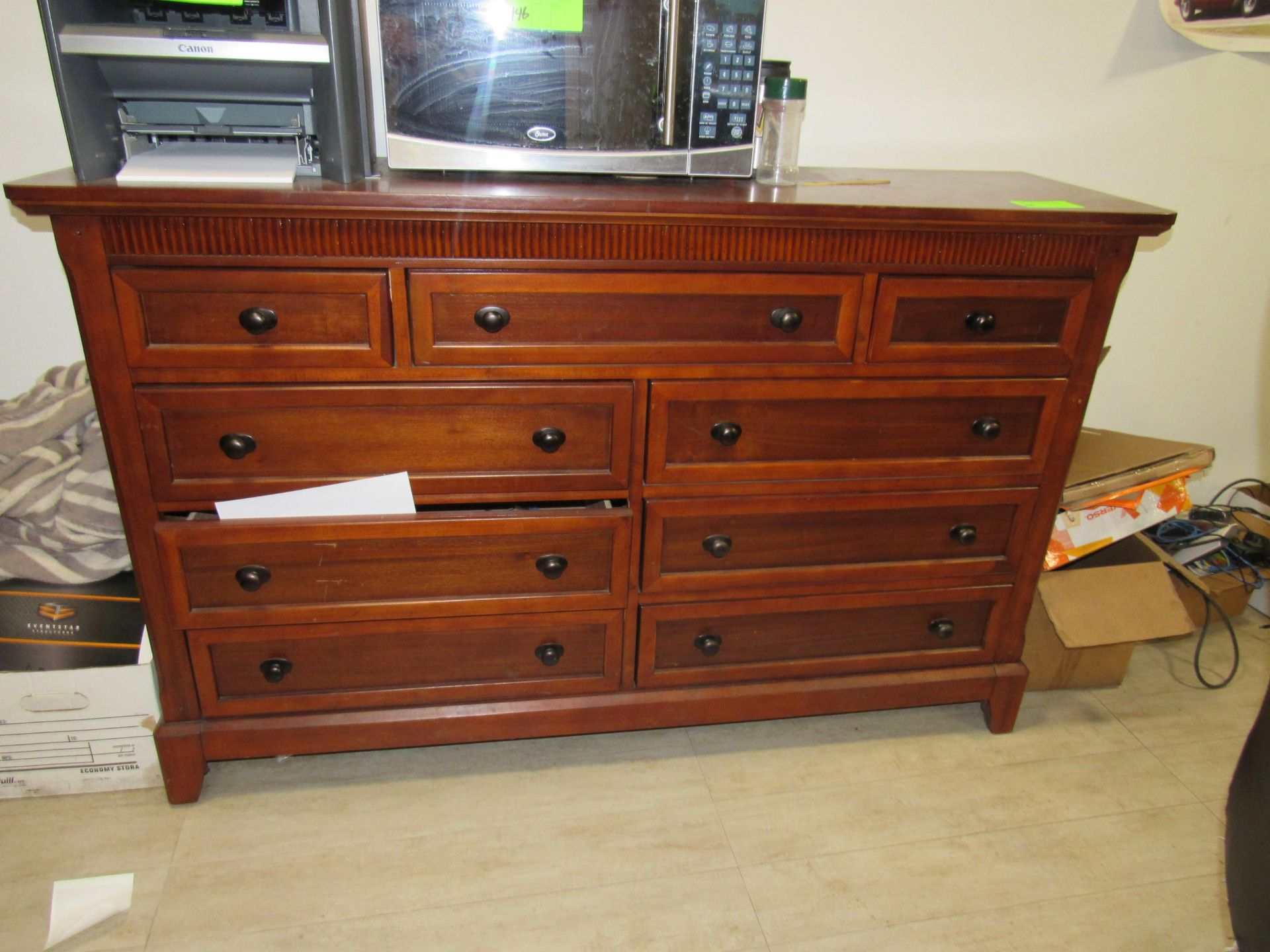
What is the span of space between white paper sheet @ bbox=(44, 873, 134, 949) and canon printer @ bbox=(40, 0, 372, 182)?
0.98 meters

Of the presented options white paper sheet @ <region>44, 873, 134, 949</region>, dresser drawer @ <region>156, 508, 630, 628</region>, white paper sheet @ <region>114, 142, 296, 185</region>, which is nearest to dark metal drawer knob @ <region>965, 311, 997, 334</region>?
dresser drawer @ <region>156, 508, 630, 628</region>

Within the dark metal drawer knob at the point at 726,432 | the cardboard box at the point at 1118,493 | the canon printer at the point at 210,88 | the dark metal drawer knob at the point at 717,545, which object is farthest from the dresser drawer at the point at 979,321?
the canon printer at the point at 210,88

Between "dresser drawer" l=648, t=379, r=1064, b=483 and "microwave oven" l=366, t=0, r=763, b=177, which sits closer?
"microwave oven" l=366, t=0, r=763, b=177

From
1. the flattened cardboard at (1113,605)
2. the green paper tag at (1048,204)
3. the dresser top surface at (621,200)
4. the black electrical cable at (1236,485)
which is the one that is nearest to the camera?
the dresser top surface at (621,200)

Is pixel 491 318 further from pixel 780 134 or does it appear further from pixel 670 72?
pixel 780 134

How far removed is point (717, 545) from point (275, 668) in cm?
70

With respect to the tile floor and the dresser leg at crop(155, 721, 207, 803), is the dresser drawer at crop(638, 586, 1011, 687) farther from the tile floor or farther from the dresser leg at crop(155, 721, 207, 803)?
the dresser leg at crop(155, 721, 207, 803)

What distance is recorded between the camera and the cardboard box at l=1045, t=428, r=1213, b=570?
5.62 ft

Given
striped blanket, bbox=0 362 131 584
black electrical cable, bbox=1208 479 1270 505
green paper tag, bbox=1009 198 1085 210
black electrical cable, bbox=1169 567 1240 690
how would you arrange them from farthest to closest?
black electrical cable, bbox=1208 479 1270 505, black electrical cable, bbox=1169 567 1240 690, striped blanket, bbox=0 362 131 584, green paper tag, bbox=1009 198 1085 210

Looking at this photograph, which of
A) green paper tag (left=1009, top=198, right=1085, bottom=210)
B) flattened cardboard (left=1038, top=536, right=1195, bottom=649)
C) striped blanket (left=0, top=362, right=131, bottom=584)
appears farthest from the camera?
flattened cardboard (left=1038, top=536, right=1195, bottom=649)

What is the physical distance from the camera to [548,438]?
1.26 m

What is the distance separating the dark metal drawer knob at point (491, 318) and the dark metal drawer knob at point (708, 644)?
622 millimetres

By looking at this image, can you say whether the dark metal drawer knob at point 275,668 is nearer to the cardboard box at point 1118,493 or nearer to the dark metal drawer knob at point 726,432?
the dark metal drawer knob at point 726,432

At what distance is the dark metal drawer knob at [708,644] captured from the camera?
1.46 m
